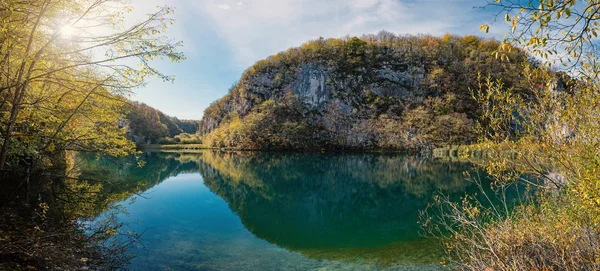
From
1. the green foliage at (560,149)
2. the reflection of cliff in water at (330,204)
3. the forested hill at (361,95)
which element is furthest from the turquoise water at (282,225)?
the forested hill at (361,95)

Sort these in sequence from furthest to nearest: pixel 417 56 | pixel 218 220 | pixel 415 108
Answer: pixel 417 56 → pixel 415 108 → pixel 218 220

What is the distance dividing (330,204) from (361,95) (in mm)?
70705

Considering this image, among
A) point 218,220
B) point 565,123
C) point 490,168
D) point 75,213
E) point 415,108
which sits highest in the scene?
point 415,108

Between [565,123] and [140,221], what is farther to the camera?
[140,221]

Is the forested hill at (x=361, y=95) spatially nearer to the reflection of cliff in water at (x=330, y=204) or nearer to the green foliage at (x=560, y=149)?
the reflection of cliff in water at (x=330, y=204)

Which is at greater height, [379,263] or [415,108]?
[415,108]

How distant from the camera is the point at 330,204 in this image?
17922 millimetres

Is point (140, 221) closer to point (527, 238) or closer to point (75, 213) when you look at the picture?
point (75, 213)

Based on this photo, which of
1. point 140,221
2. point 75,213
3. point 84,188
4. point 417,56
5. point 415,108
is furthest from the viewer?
point 417,56

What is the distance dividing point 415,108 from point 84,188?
3095 inches

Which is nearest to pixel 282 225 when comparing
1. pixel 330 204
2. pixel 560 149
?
pixel 330 204

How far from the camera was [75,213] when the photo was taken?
34.1ft

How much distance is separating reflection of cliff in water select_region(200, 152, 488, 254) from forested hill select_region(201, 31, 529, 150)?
45.0m

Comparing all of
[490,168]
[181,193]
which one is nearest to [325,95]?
[181,193]
